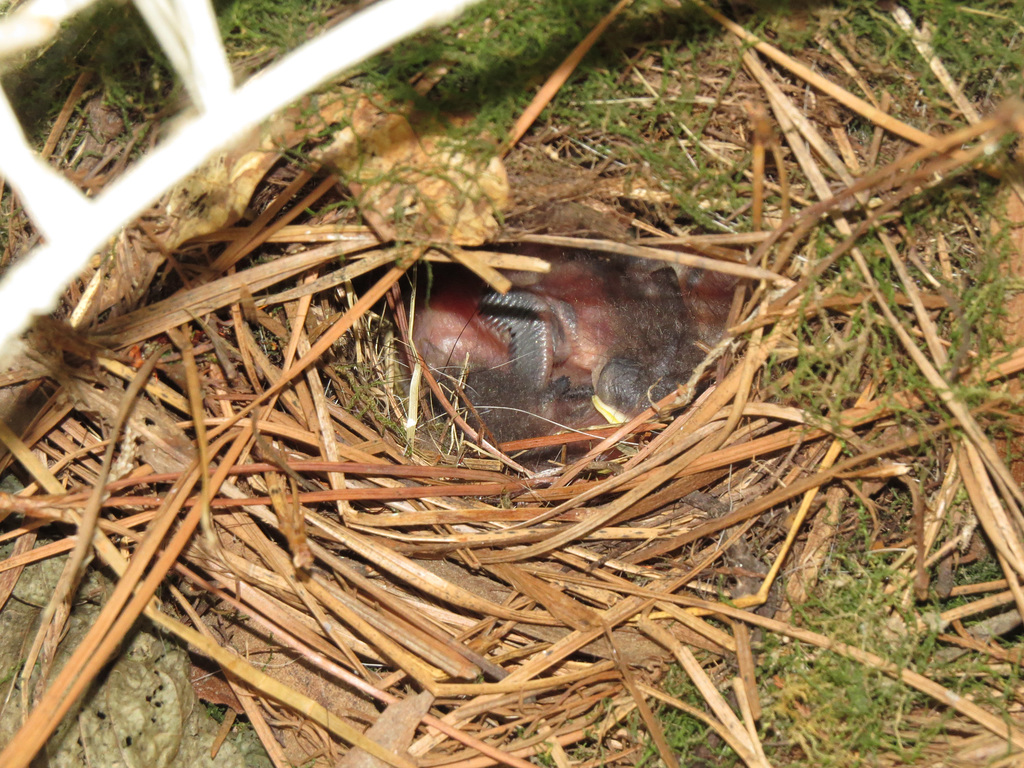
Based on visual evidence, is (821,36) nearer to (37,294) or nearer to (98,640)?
(37,294)

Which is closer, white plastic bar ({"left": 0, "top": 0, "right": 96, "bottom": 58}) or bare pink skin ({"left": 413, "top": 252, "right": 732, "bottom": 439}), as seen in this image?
white plastic bar ({"left": 0, "top": 0, "right": 96, "bottom": 58})

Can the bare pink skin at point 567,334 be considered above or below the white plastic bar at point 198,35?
below

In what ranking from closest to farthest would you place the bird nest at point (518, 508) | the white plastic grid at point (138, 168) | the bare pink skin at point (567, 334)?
the white plastic grid at point (138, 168), the bird nest at point (518, 508), the bare pink skin at point (567, 334)

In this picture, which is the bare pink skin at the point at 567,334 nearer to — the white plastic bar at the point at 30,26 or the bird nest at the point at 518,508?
the bird nest at the point at 518,508

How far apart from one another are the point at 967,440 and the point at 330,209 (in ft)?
3.15

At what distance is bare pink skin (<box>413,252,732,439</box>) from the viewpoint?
5.01 feet

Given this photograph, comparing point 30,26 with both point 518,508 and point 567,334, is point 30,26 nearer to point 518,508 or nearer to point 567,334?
point 518,508

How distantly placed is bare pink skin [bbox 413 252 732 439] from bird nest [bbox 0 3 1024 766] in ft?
1.10

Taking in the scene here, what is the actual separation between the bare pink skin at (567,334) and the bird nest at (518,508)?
0.34m

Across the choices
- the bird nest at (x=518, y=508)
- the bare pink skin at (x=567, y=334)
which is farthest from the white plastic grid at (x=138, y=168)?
the bare pink skin at (x=567, y=334)

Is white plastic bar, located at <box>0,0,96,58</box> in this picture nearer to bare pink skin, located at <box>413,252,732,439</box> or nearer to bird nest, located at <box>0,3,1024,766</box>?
bird nest, located at <box>0,3,1024,766</box>

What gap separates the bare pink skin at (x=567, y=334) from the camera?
1.53m

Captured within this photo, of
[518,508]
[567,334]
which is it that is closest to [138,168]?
[518,508]

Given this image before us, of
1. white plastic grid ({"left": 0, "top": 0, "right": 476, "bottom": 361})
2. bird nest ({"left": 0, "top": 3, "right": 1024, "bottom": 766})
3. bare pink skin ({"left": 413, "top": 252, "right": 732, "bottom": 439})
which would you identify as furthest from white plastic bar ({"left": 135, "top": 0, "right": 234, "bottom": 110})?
bare pink skin ({"left": 413, "top": 252, "right": 732, "bottom": 439})
